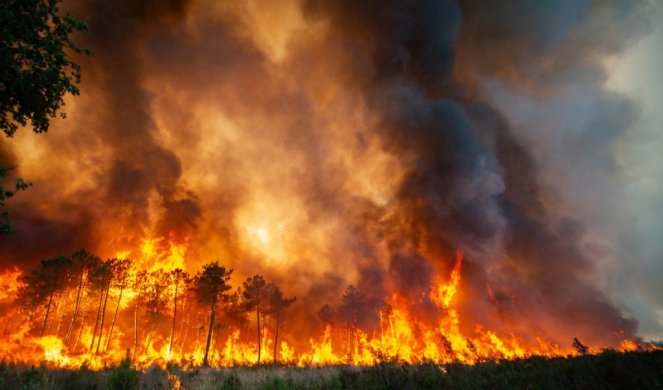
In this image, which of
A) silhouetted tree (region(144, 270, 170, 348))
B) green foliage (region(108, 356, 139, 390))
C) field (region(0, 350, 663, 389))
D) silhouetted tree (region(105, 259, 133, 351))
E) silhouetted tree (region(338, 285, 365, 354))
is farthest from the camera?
silhouetted tree (region(338, 285, 365, 354))

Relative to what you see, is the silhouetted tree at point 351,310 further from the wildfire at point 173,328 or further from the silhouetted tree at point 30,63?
the silhouetted tree at point 30,63

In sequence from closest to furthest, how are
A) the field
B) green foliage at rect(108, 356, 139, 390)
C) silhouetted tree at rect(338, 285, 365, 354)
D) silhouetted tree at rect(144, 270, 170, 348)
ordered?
the field
green foliage at rect(108, 356, 139, 390)
silhouetted tree at rect(144, 270, 170, 348)
silhouetted tree at rect(338, 285, 365, 354)

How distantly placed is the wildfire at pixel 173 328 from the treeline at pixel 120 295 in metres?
0.23

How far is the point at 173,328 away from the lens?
144 feet

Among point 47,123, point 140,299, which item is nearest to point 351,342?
point 140,299

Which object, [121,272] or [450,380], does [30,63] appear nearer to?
[450,380]

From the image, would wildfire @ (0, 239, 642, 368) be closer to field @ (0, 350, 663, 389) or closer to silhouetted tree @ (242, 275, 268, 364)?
silhouetted tree @ (242, 275, 268, 364)

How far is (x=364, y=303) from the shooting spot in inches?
2825

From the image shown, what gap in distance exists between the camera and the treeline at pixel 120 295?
4200cm

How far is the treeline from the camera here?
42000 millimetres

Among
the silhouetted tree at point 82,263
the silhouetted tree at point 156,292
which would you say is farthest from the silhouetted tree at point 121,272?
the silhouetted tree at point 156,292

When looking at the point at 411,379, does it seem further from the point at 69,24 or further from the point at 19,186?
the point at 69,24

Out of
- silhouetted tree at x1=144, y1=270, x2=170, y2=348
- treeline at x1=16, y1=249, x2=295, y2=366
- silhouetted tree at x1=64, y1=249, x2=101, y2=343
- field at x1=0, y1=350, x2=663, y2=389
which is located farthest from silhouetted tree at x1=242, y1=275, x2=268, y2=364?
field at x1=0, y1=350, x2=663, y2=389

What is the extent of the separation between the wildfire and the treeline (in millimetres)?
233
